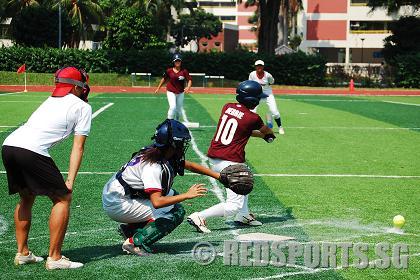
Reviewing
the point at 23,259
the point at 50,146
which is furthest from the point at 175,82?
the point at 50,146

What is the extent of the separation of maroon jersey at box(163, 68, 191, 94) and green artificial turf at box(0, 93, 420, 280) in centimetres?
135

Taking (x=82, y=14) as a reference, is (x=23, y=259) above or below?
below

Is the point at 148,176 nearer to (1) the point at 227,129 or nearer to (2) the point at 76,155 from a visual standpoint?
(2) the point at 76,155

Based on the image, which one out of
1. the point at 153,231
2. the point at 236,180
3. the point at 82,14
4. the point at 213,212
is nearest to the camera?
the point at 153,231

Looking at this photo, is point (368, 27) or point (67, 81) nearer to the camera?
point (67, 81)

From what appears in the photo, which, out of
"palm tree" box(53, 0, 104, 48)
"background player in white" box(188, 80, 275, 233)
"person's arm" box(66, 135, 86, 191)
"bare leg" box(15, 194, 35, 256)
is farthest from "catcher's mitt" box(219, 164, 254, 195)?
"palm tree" box(53, 0, 104, 48)

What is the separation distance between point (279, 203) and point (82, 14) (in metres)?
72.4

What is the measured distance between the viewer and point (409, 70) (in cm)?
5241

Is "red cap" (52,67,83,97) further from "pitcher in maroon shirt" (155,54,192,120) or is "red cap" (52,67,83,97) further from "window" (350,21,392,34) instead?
"window" (350,21,392,34)

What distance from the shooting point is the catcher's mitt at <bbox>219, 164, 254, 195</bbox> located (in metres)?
7.67

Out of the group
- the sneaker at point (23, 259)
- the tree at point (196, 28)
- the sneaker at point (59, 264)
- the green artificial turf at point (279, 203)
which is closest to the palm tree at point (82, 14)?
the tree at point (196, 28)

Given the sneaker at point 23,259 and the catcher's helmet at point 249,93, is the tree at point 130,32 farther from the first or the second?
the sneaker at point 23,259

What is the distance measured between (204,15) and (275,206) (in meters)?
122

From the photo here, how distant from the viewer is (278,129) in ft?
69.9
